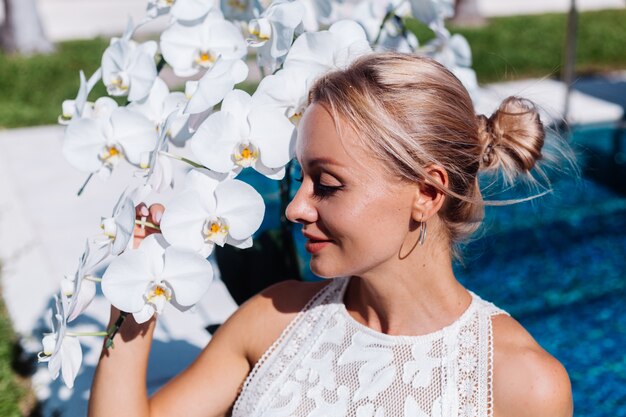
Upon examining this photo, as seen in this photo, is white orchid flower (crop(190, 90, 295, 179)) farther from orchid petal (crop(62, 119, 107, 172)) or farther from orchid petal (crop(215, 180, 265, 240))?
orchid petal (crop(62, 119, 107, 172))

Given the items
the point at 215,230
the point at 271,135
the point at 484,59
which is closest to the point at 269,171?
the point at 271,135

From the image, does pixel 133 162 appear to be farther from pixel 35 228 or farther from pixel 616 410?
pixel 35 228

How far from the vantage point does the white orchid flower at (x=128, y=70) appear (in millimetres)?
1558

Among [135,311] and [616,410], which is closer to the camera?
[135,311]

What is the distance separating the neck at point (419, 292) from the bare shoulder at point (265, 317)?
232 millimetres

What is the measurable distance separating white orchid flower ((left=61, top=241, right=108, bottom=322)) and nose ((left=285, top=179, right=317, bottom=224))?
379 millimetres

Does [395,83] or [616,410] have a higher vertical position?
[395,83]

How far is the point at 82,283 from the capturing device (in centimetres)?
133

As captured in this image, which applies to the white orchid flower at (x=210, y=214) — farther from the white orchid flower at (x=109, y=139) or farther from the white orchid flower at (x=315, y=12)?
the white orchid flower at (x=315, y=12)

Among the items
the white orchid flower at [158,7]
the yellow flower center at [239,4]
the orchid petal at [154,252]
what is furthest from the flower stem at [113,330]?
the yellow flower center at [239,4]

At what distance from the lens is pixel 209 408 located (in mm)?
1844

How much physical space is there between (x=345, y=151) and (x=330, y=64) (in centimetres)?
19

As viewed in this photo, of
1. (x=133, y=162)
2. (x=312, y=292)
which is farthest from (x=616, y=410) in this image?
(x=133, y=162)

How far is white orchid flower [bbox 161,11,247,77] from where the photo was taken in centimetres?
161
